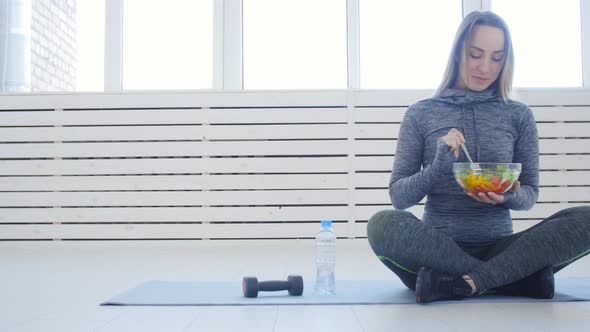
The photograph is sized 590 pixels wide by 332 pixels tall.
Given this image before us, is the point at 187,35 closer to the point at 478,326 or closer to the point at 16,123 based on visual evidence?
the point at 16,123

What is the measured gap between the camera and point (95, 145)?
4.54m

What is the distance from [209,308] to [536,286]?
1.03m

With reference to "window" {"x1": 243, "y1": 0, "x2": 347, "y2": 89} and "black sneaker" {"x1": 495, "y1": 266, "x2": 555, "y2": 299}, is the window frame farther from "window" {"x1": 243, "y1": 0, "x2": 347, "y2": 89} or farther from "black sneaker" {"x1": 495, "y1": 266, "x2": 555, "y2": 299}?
"black sneaker" {"x1": 495, "y1": 266, "x2": 555, "y2": 299}

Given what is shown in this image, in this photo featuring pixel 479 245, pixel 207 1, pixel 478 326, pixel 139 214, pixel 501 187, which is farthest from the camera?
pixel 207 1

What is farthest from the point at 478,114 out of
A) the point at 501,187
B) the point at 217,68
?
the point at 217,68

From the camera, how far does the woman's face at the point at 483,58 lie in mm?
2000

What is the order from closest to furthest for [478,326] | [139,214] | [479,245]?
[478,326], [479,245], [139,214]

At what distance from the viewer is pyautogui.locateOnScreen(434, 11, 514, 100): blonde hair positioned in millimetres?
2008

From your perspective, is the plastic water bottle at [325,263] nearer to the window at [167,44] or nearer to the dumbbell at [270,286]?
the dumbbell at [270,286]

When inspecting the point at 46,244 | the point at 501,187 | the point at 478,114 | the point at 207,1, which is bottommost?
the point at 46,244

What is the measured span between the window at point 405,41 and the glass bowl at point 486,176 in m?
2.99

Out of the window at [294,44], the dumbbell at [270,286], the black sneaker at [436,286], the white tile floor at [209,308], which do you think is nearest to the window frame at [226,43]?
the window at [294,44]

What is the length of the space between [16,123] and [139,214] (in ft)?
3.80

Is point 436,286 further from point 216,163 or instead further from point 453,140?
point 216,163
